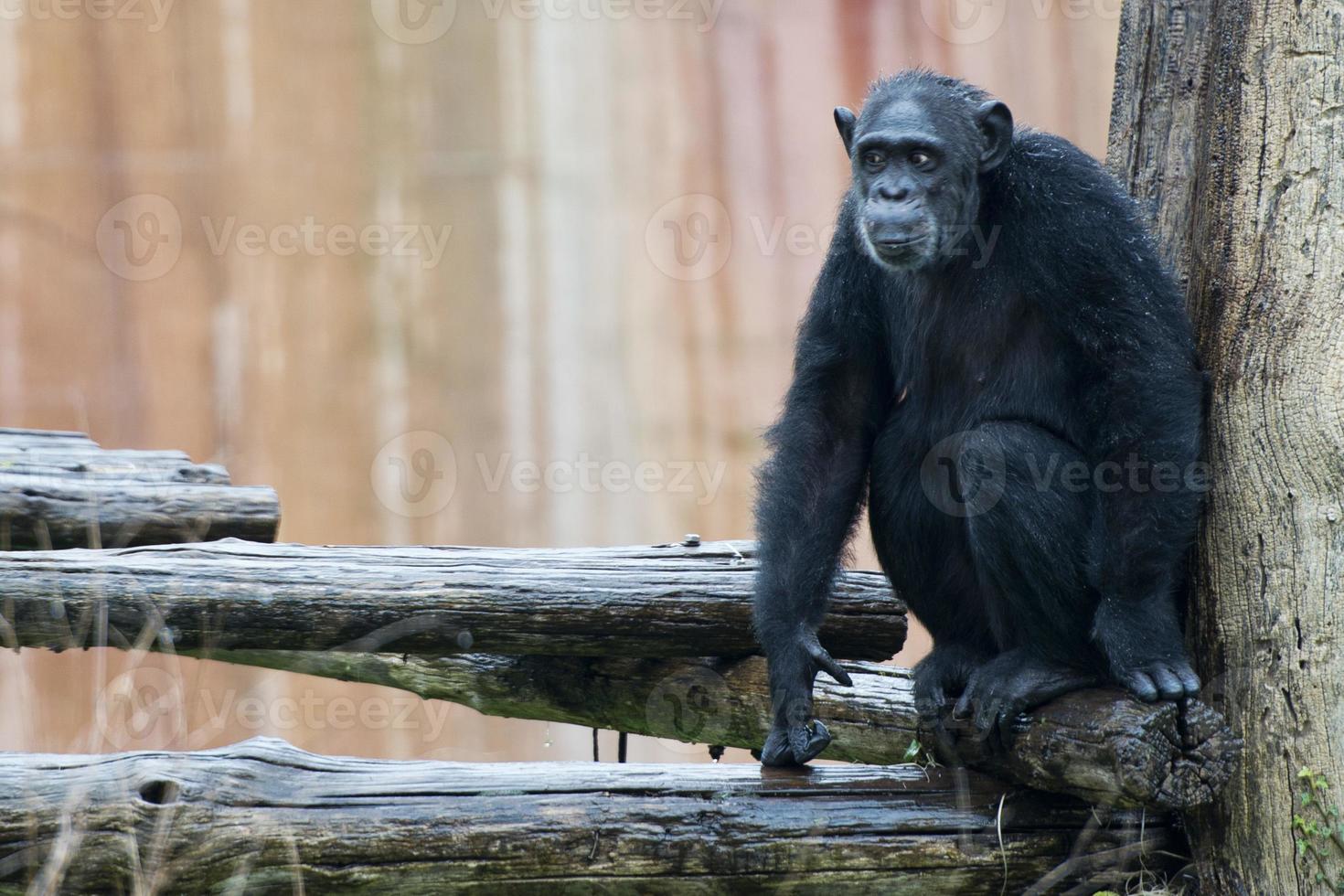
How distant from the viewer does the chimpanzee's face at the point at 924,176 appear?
4316mm

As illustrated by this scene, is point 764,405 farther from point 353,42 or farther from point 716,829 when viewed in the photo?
point 716,829

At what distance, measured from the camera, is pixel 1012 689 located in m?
3.82

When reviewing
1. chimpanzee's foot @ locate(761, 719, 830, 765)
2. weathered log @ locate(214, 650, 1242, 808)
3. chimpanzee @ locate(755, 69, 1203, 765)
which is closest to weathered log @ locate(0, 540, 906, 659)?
weathered log @ locate(214, 650, 1242, 808)

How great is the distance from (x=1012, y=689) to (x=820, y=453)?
3.84ft

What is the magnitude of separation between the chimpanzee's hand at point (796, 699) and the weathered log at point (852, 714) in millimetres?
350

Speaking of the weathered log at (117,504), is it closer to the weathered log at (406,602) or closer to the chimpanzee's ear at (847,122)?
the weathered log at (406,602)

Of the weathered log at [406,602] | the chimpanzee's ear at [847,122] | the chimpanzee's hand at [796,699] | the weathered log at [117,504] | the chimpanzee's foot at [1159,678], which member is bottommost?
the chimpanzee's hand at [796,699]

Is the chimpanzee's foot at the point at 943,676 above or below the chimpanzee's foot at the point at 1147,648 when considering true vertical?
below

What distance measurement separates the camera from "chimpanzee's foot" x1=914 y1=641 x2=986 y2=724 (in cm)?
416

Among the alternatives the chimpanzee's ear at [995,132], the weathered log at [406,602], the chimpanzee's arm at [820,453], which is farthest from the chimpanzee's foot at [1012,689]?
the chimpanzee's ear at [995,132]

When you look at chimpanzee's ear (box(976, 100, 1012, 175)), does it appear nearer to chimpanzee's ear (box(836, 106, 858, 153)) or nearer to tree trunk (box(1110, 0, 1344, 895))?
chimpanzee's ear (box(836, 106, 858, 153))

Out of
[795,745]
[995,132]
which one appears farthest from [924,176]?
[795,745]

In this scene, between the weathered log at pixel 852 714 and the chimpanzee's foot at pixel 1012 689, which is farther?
the chimpanzee's foot at pixel 1012 689

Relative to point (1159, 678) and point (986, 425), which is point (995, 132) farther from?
point (1159, 678)
